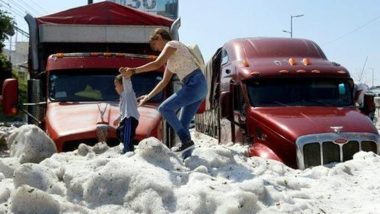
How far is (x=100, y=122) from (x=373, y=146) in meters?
4.16

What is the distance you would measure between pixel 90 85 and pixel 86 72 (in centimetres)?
27

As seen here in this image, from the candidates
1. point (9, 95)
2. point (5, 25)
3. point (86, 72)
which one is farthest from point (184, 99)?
point (5, 25)

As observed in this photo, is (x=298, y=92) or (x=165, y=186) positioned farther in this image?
(x=298, y=92)

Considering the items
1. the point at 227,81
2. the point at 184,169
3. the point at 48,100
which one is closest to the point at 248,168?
the point at 184,169

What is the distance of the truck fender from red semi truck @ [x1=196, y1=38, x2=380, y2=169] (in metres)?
0.02

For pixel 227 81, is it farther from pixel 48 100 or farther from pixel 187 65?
pixel 187 65

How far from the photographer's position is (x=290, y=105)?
33.4 feet

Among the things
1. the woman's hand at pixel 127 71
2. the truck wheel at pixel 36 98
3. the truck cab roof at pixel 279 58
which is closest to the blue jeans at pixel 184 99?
the woman's hand at pixel 127 71

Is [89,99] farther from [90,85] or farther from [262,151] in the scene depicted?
[262,151]

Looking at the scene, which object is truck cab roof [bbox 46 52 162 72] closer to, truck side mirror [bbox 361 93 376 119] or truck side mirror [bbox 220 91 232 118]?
truck side mirror [bbox 220 91 232 118]

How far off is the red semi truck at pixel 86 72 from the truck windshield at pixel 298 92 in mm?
1750

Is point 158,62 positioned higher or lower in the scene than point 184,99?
higher

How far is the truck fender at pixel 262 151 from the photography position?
8.75 m

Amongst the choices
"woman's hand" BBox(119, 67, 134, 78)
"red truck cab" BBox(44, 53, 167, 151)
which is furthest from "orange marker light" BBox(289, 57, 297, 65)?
"woman's hand" BBox(119, 67, 134, 78)
